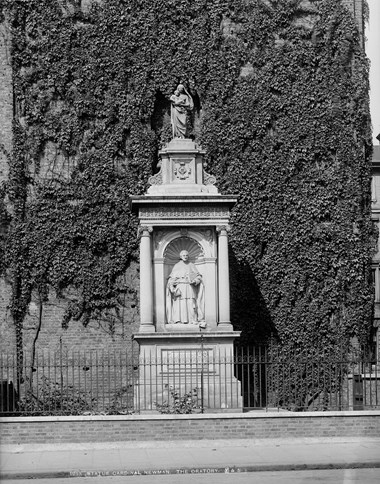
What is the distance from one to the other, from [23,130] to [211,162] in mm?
4769

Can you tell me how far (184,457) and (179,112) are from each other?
897 centimetres

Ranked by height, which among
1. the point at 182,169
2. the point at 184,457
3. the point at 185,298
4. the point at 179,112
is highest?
the point at 179,112

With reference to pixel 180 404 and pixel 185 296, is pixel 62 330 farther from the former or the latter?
pixel 180 404

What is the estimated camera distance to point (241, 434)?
19.4m

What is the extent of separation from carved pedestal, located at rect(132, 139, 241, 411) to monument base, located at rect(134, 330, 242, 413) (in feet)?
0.07

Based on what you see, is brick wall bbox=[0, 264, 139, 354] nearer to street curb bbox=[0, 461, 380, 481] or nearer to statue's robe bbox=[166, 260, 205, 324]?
statue's robe bbox=[166, 260, 205, 324]

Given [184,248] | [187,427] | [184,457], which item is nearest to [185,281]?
[184,248]

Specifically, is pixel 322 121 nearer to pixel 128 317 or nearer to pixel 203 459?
pixel 128 317

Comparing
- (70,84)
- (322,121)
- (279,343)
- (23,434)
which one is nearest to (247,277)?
(279,343)

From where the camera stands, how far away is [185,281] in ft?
74.3

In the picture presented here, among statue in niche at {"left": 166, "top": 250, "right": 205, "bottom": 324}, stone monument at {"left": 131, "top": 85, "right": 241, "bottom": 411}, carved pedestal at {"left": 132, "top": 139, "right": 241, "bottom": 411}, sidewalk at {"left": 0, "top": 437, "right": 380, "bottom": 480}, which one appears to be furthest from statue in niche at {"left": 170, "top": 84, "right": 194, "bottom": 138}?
sidewalk at {"left": 0, "top": 437, "right": 380, "bottom": 480}

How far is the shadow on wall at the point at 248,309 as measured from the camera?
26125mm

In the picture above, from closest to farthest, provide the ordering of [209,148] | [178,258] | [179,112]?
[178,258] < [179,112] < [209,148]

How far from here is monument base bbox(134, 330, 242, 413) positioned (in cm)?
2108
